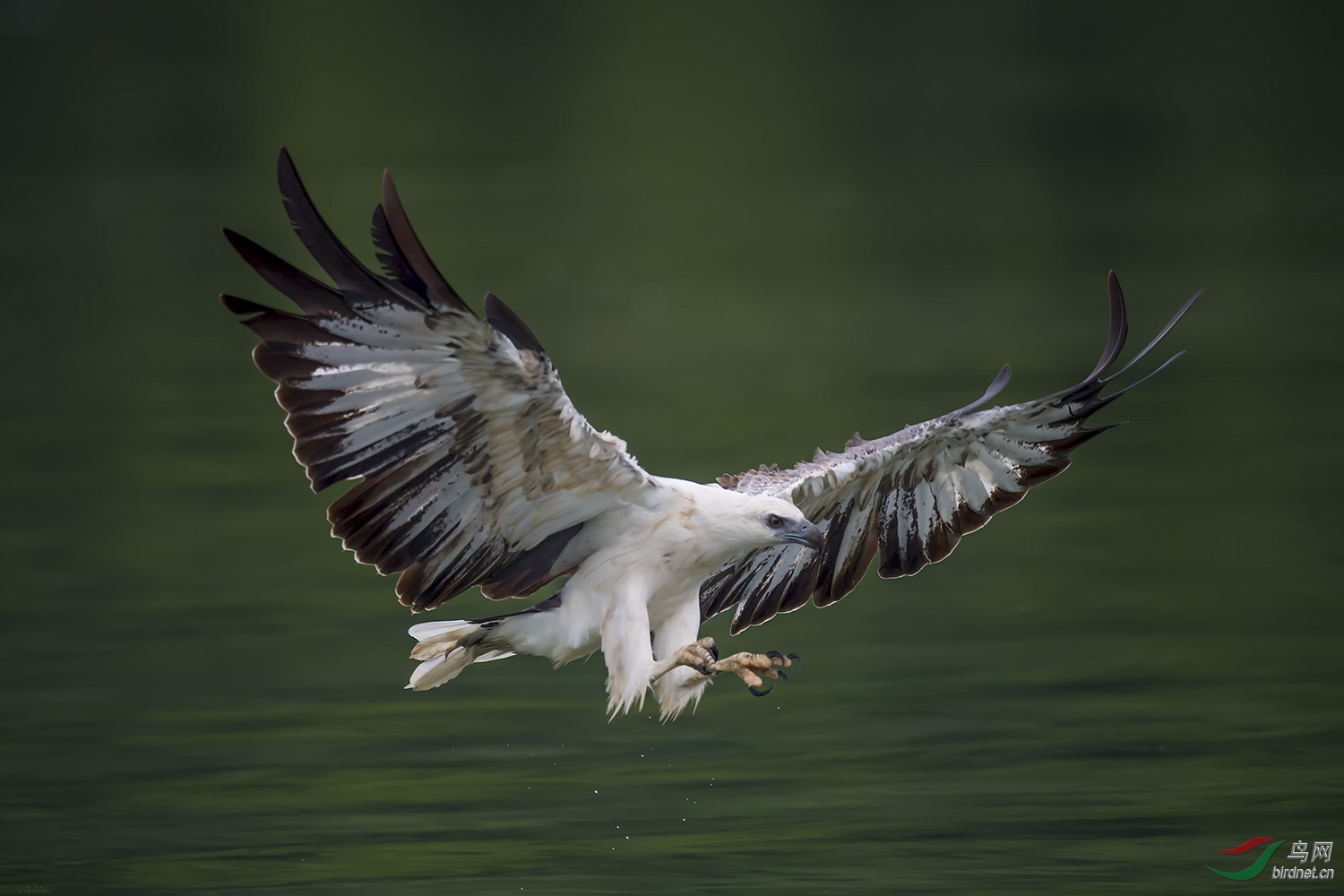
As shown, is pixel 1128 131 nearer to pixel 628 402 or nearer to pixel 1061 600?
pixel 628 402

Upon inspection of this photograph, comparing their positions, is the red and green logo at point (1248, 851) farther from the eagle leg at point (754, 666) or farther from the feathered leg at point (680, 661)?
the feathered leg at point (680, 661)

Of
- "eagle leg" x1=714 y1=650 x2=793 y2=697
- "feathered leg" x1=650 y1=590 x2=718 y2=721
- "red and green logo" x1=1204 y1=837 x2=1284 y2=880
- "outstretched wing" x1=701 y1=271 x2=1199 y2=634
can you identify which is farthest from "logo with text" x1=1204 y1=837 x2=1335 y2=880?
"feathered leg" x1=650 y1=590 x2=718 y2=721

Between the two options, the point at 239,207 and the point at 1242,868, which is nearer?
the point at 1242,868

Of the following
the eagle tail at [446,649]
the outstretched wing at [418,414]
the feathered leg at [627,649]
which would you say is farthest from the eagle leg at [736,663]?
the eagle tail at [446,649]

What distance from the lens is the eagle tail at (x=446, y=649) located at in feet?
30.9

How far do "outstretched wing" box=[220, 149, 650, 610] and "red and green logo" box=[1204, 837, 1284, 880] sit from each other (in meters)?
3.25

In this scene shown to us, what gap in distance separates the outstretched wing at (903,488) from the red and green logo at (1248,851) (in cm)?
207

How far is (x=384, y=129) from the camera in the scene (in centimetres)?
2653

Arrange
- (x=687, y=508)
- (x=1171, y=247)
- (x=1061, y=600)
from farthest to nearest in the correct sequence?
1. (x=1171, y=247)
2. (x=1061, y=600)
3. (x=687, y=508)

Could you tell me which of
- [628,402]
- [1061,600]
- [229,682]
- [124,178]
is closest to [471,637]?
[229,682]

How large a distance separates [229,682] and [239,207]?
12.1 metres

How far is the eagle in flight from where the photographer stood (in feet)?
26.8

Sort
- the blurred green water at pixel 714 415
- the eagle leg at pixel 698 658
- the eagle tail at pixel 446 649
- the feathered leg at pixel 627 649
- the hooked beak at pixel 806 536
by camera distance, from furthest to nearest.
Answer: the blurred green water at pixel 714 415, the eagle tail at pixel 446 649, the hooked beak at pixel 806 536, the feathered leg at pixel 627 649, the eagle leg at pixel 698 658

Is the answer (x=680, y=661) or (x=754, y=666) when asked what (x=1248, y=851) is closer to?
(x=754, y=666)
